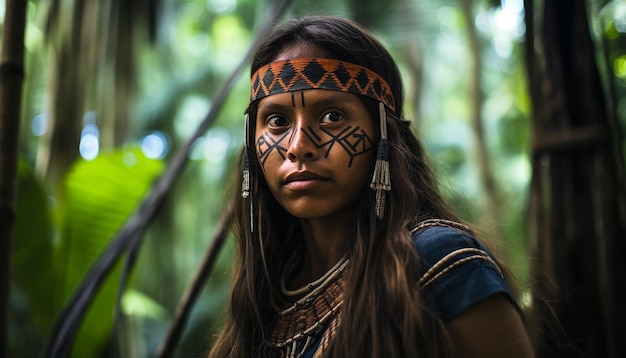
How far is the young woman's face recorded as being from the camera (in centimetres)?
139

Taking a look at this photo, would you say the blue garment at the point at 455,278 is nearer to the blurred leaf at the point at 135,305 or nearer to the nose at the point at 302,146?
the nose at the point at 302,146

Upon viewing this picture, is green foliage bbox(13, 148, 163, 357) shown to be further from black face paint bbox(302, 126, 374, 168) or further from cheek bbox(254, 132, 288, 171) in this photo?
A: black face paint bbox(302, 126, 374, 168)

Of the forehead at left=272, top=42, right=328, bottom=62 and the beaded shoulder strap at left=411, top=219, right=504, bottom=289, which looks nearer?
the beaded shoulder strap at left=411, top=219, right=504, bottom=289

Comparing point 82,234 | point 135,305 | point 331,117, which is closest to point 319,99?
point 331,117

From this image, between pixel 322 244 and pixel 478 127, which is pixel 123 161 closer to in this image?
pixel 322 244

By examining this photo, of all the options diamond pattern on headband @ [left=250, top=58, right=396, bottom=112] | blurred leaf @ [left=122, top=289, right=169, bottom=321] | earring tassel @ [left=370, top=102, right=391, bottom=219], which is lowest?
blurred leaf @ [left=122, top=289, right=169, bottom=321]

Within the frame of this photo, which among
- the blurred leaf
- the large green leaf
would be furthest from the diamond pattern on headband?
the blurred leaf

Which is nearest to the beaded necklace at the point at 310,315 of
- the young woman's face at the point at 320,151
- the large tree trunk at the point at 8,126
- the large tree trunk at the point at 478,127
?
the young woman's face at the point at 320,151

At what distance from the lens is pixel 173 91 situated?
848cm

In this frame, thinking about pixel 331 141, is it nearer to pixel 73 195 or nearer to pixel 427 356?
pixel 427 356

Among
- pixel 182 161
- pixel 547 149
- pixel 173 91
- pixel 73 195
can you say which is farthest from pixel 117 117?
pixel 173 91

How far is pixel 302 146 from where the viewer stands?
4.53 feet

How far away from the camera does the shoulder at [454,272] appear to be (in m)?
1.17

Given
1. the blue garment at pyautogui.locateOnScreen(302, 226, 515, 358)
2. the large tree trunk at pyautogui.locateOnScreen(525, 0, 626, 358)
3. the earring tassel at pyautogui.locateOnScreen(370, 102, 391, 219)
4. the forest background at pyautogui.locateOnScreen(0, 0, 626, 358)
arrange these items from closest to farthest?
1. the blue garment at pyautogui.locateOnScreen(302, 226, 515, 358)
2. the earring tassel at pyautogui.locateOnScreen(370, 102, 391, 219)
3. the large tree trunk at pyautogui.locateOnScreen(525, 0, 626, 358)
4. the forest background at pyautogui.locateOnScreen(0, 0, 626, 358)
